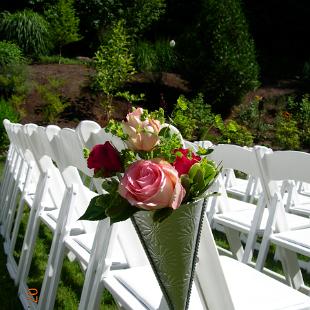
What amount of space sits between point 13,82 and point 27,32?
4498mm

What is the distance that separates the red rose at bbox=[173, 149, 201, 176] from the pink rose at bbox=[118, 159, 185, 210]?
0.06 m

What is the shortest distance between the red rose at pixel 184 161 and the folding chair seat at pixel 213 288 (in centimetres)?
27

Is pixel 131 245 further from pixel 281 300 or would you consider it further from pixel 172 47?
pixel 172 47

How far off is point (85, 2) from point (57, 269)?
1884 centimetres

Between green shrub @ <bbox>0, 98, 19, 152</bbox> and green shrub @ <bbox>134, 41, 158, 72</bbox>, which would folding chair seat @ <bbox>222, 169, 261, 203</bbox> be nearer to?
green shrub @ <bbox>0, 98, 19, 152</bbox>

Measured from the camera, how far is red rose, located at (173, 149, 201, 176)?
4.70 feet

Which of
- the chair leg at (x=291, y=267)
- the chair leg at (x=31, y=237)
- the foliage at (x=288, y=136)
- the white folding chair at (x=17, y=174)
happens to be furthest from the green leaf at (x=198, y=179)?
the foliage at (x=288, y=136)

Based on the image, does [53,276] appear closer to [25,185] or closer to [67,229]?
[67,229]

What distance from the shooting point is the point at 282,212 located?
3.12 meters

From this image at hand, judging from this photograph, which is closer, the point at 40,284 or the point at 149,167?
the point at 149,167

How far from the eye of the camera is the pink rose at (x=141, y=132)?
4.76 ft

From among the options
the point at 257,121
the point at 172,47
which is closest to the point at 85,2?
the point at 172,47

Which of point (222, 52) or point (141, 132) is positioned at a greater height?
point (222, 52)

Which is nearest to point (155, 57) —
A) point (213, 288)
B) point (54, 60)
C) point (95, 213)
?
point (54, 60)
